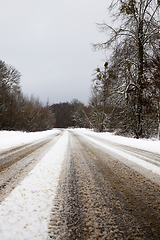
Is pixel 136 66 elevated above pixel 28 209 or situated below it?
above

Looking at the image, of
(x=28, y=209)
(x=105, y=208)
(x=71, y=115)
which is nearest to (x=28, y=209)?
(x=28, y=209)

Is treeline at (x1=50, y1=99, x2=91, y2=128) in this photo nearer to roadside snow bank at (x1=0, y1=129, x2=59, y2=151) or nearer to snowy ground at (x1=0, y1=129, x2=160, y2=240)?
roadside snow bank at (x1=0, y1=129, x2=59, y2=151)

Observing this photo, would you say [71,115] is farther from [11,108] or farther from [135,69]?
[135,69]

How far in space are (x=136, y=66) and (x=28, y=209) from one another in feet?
34.0

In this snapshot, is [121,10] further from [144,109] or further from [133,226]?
[133,226]

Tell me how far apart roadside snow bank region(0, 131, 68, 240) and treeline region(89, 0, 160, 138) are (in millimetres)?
8980

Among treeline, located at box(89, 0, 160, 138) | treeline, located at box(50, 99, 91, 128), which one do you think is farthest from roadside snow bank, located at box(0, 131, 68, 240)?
treeline, located at box(50, 99, 91, 128)

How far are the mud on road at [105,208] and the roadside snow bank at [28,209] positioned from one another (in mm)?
83

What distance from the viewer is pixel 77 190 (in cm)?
164

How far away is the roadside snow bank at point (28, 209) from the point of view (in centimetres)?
97

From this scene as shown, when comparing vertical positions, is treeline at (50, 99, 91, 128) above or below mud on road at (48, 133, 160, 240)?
above

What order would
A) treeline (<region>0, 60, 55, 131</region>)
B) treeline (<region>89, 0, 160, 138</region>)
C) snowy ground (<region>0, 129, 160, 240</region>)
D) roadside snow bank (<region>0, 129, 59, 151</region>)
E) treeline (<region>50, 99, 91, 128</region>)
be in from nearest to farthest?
snowy ground (<region>0, 129, 160, 240</region>) → roadside snow bank (<region>0, 129, 59, 151</region>) → treeline (<region>89, 0, 160, 138</region>) → treeline (<region>0, 60, 55, 131</region>) → treeline (<region>50, 99, 91, 128</region>)

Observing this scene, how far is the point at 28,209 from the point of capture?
1.24 m

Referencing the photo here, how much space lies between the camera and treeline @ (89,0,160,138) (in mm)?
8680
